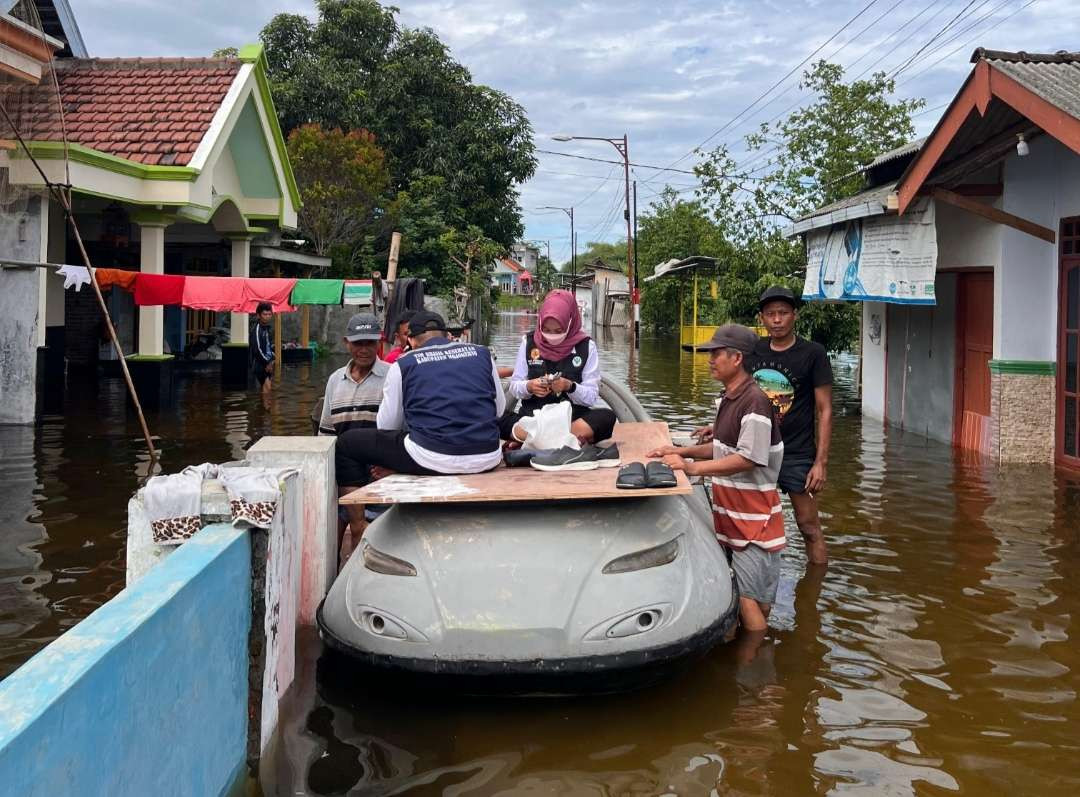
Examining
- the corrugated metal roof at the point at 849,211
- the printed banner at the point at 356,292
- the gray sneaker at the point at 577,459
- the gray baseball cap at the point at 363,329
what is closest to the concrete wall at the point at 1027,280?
the corrugated metal roof at the point at 849,211

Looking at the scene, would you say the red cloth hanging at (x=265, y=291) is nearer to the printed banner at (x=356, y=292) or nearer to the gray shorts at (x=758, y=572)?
the printed banner at (x=356, y=292)

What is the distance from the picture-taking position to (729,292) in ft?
74.0

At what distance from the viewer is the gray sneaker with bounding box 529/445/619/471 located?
5121 millimetres

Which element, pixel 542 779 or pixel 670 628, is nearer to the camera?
pixel 542 779

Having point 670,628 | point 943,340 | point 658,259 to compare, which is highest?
point 658,259

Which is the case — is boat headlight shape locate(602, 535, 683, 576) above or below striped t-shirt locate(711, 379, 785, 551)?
below

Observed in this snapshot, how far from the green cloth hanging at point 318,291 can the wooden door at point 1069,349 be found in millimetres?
9727

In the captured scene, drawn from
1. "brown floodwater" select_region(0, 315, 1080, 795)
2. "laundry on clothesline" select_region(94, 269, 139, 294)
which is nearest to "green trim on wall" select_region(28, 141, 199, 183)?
"laundry on clothesline" select_region(94, 269, 139, 294)

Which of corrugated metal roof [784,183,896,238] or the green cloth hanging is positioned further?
the green cloth hanging

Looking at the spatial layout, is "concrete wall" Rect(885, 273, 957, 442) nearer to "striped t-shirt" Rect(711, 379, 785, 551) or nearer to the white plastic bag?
"striped t-shirt" Rect(711, 379, 785, 551)

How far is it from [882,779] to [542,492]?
178cm

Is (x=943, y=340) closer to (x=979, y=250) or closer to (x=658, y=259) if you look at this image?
(x=979, y=250)

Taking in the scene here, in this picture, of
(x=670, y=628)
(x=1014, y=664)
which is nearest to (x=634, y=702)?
(x=670, y=628)

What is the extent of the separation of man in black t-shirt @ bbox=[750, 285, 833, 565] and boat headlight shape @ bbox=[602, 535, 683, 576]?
6.65 ft
